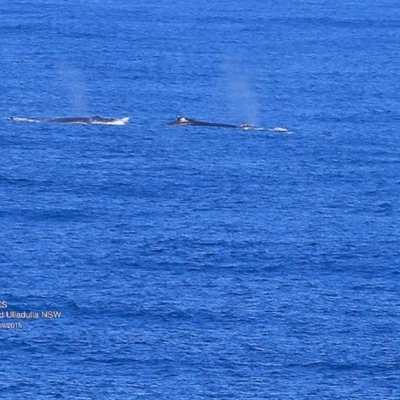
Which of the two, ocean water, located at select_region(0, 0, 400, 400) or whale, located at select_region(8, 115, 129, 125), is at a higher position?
whale, located at select_region(8, 115, 129, 125)

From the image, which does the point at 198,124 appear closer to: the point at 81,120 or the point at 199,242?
the point at 81,120

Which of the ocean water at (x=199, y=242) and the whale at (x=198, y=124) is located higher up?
the whale at (x=198, y=124)

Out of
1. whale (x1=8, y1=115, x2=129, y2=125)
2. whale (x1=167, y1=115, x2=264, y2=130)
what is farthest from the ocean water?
whale (x1=167, y1=115, x2=264, y2=130)

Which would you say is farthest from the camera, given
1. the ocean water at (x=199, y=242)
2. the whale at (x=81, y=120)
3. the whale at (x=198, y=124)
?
the whale at (x=81, y=120)

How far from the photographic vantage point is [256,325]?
103m

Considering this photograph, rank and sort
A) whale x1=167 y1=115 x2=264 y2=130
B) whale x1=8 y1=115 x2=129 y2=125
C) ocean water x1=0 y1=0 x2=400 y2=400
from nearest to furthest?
ocean water x1=0 y1=0 x2=400 y2=400 → whale x1=167 y1=115 x2=264 y2=130 → whale x1=8 y1=115 x2=129 y2=125

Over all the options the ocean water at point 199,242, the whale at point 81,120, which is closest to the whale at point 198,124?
the ocean water at point 199,242

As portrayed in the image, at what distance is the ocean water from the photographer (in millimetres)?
96125

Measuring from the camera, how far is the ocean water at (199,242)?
96125 millimetres

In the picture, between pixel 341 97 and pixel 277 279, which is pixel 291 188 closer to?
pixel 277 279

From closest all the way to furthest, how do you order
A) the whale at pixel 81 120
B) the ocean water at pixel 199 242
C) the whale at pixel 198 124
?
1. the ocean water at pixel 199 242
2. the whale at pixel 198 124
3. the whale at pixel 81 120

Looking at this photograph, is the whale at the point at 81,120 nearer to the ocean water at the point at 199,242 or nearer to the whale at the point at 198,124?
the ocean water at the point at 199,242

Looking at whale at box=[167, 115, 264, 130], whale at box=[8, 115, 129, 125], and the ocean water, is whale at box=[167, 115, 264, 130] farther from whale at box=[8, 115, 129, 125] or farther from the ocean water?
whale at box=[8, 115, 129, 125]

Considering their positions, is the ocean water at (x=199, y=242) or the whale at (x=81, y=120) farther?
the whale at (x=81, y=120)
